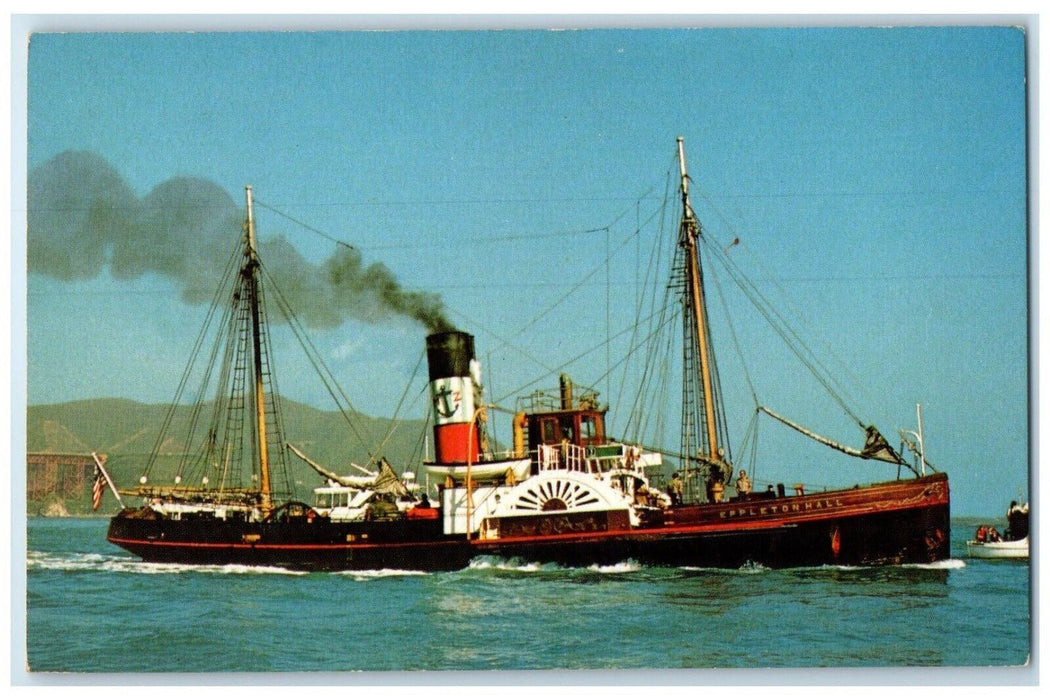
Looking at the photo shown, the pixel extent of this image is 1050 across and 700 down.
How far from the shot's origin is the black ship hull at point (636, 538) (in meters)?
13.9

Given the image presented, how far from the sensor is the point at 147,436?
1340cm

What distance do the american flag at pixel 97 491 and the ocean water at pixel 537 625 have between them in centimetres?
51

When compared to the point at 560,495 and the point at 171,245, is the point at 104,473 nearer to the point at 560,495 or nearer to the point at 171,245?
the point at 171,245

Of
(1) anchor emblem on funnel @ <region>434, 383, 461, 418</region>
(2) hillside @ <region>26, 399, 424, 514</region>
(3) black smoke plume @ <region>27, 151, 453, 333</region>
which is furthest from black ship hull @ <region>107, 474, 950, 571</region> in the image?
(3) black smoke plume @ <region>27, 151, 453, 333</region>

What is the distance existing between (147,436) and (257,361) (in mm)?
1807

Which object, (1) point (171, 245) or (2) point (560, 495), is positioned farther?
(2) point (560, 495)

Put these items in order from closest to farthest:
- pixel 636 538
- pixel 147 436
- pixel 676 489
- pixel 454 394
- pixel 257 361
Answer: pixel 147 436 → pixel 636 538 → pixel 257 361 → pixel 676 489 → pixel 454 394

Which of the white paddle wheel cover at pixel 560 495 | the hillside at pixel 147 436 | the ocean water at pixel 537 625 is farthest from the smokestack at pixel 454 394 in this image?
the ocean water at pixel 537 625

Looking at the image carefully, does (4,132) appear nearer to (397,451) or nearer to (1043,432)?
(397,451)

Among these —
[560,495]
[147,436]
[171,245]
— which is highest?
[171,245]

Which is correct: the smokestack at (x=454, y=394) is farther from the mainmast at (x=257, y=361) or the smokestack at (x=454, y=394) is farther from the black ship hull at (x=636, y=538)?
the mainmast at (x=257, y=361)

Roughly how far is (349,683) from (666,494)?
17.6 ft

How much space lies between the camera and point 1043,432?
12.0m

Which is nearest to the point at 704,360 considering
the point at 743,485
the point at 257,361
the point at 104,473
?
the point at 743,485
